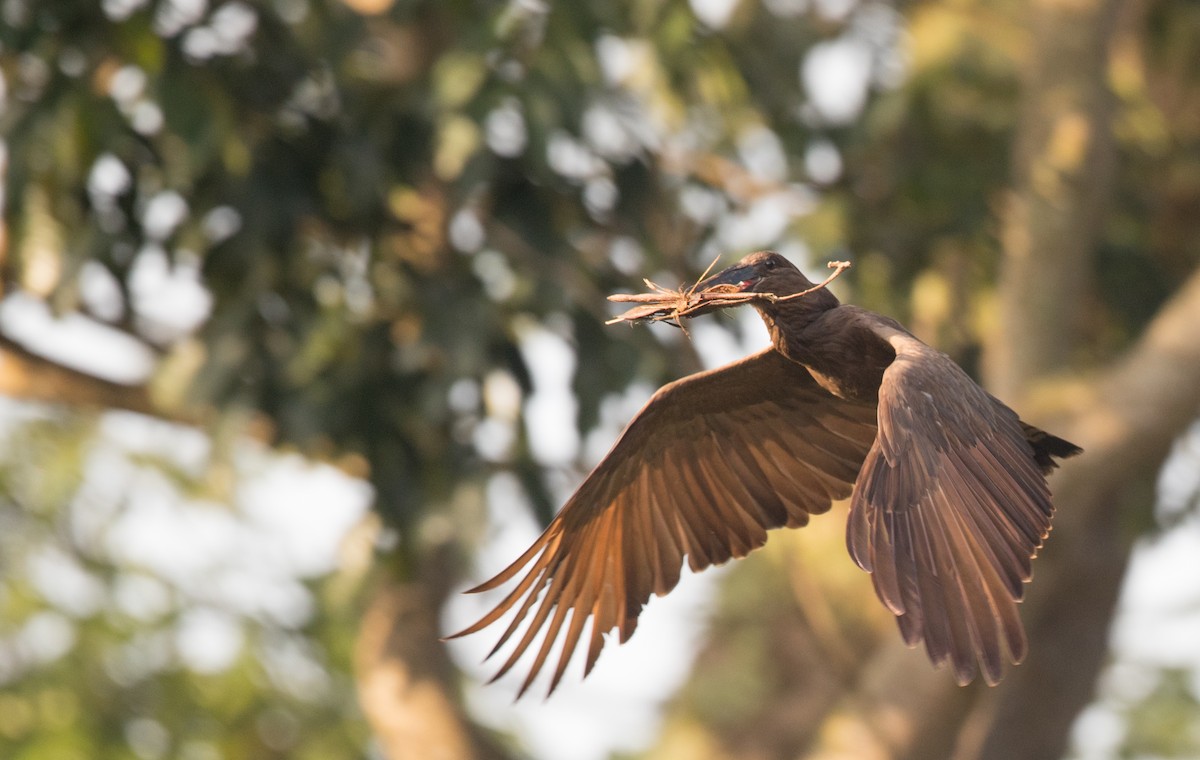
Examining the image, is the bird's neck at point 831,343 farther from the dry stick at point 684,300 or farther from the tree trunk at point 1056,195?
the tree trunk at point 1056,195

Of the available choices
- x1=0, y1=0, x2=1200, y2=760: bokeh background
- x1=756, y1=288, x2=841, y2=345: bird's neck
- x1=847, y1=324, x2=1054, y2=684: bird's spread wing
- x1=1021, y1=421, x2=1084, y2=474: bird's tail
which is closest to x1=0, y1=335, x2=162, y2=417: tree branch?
x1=0, y1=0, x2=1200, y2=760: bokeh background

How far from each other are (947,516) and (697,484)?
1.41 m

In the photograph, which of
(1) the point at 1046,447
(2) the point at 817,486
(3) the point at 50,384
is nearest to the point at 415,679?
(3) the point at 50,384

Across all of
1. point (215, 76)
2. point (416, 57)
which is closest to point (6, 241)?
Answer: point (215, 76)

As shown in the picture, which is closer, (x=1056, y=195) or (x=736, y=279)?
(x=736, y=279)

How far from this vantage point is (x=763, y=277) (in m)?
4.01

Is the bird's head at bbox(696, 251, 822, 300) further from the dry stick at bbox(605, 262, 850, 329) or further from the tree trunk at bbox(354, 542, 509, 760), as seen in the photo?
the tree trunk at bbox(354, 542, 509, 760)

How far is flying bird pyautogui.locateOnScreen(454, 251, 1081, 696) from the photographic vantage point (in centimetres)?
334

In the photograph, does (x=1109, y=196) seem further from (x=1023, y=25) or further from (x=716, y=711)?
(x=716, y=711)

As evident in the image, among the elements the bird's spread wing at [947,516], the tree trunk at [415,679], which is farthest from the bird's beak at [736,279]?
the tree trunk at [415,679]

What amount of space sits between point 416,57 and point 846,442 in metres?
3.07

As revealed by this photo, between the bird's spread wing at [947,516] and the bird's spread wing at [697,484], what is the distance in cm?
93

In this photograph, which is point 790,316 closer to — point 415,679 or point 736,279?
point 736,279

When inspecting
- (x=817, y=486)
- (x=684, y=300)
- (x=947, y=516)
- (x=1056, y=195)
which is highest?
(x=1056, y=195)
